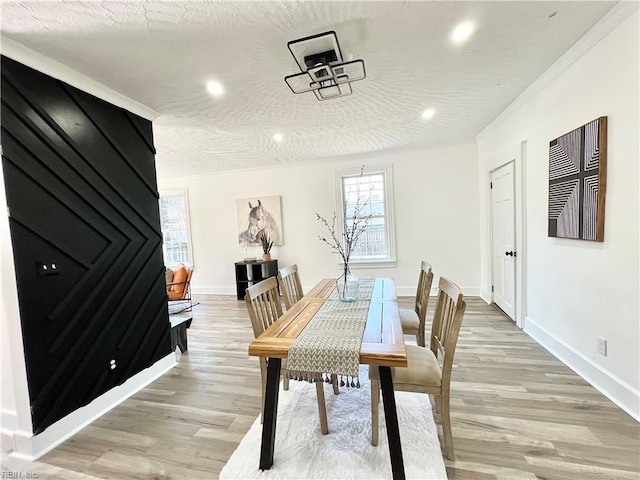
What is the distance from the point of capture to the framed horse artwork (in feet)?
17.9

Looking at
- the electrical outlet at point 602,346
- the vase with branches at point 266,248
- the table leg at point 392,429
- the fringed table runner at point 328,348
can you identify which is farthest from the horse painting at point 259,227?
the electrical outlet at point 602,346

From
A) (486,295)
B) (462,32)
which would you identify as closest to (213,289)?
(486,295)

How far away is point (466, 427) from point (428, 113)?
2.90m

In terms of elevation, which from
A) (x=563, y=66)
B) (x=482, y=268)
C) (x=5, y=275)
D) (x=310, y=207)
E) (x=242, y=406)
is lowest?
(x=242, y=406)

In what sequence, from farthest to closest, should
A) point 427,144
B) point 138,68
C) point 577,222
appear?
point 427,144 < point 577,222 < point 138,68

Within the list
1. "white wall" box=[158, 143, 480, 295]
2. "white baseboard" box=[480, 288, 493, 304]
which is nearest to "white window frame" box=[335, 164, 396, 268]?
"white wall" box=[158, 143, 480, 295]

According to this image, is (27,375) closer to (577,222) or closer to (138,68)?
(138,68)

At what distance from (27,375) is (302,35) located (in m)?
2.57

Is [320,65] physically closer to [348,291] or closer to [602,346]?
[348,291]

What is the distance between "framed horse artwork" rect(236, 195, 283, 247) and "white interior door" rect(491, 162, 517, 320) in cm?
348

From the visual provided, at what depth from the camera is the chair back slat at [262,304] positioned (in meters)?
1.73

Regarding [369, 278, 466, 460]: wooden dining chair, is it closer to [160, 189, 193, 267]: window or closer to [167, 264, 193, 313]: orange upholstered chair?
[167, 264, 193, 313]: orange upholstered chair

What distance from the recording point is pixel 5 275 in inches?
63.7

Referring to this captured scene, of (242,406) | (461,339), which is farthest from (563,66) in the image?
(242,406)
